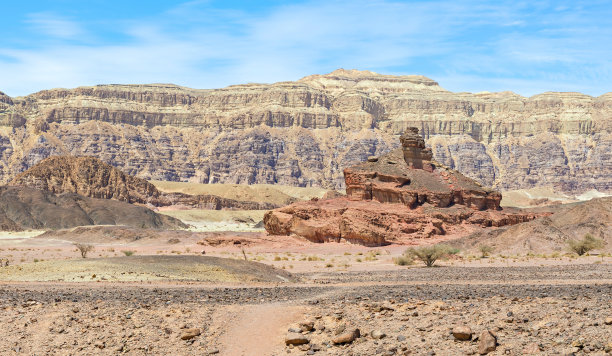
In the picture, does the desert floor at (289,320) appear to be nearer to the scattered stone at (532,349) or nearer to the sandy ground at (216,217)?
the scattered stone at (532,349)

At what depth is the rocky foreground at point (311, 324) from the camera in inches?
426

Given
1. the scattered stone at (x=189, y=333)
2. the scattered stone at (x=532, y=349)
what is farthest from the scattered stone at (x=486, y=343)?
the scattered stone at (x=189, y=333)

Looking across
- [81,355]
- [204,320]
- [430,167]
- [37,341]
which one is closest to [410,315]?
[204,320]

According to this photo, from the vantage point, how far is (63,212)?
105188 mm

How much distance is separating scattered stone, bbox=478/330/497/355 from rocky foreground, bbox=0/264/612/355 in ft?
0.06

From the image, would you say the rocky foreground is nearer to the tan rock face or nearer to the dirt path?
the dirt path

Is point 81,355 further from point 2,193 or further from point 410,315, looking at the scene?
point 2,193

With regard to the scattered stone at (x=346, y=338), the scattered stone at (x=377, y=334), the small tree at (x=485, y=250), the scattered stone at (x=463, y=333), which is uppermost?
the scattered stone at (x=463, y=333)

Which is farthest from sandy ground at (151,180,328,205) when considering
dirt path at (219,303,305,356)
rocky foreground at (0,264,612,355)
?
dirt path at (219,303,305,356)

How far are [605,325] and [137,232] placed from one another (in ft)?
235

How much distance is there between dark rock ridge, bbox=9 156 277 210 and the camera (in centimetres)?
12769

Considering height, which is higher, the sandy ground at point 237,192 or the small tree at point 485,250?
the small tree at point 485,250

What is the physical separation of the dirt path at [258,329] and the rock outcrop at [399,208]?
3969cm

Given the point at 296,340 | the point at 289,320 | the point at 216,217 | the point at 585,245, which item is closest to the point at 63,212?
the point at 216,217
